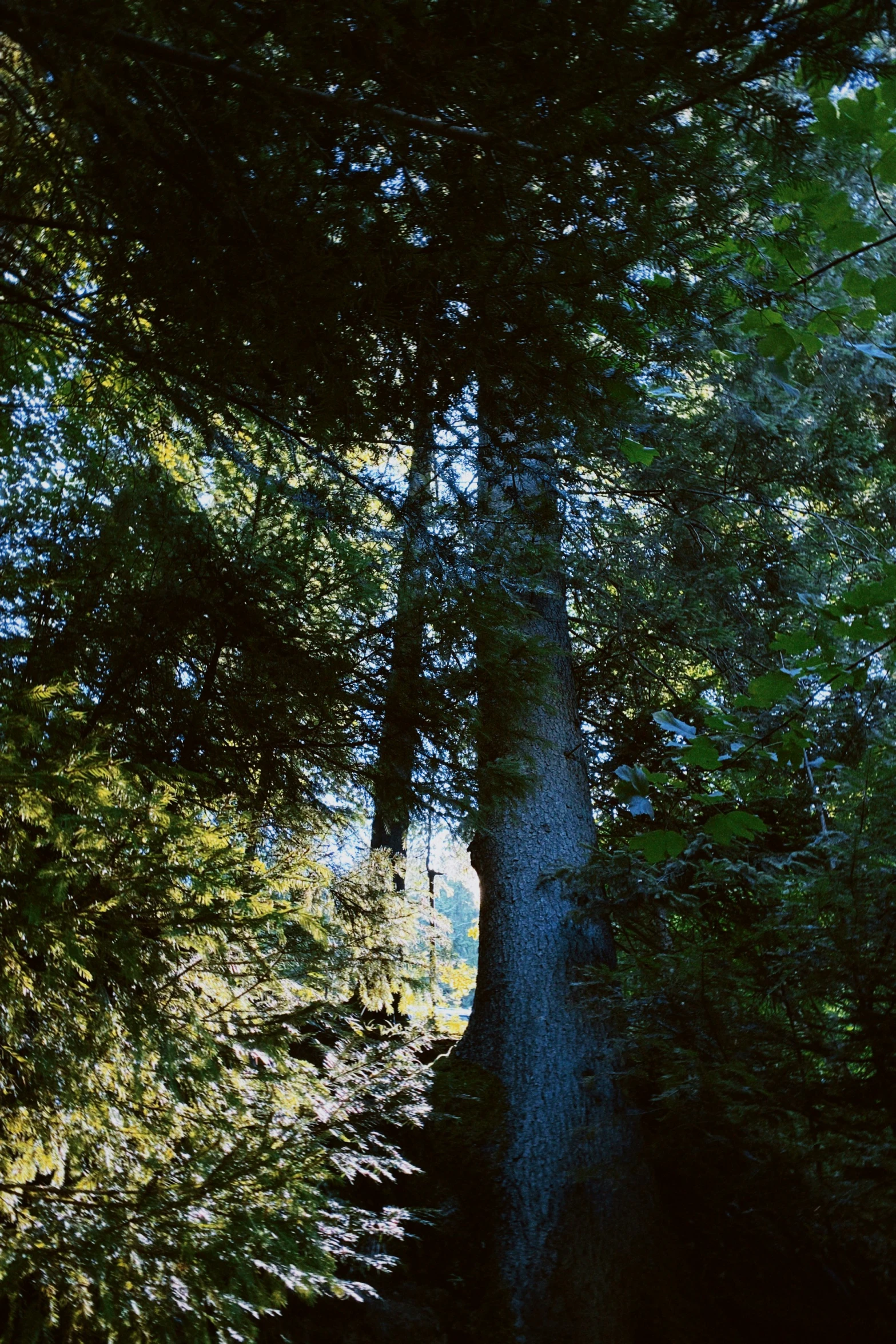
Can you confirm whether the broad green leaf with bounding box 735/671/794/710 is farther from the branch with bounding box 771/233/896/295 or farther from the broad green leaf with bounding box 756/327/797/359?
the branch with bounding box 771/233/896/295

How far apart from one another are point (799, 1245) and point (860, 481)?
15.8ft

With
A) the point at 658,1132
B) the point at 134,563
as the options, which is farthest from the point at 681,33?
the point at 658,1132

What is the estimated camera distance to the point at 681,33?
1.88 m

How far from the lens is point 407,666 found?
400cm

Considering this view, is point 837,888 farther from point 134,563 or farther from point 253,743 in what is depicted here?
point 134,563

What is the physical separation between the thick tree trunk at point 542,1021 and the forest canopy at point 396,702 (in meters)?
0.03

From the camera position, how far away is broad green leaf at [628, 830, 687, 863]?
9.88ft

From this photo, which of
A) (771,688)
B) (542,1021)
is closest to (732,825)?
(771,688)

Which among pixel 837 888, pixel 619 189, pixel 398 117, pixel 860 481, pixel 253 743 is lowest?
pixel 837 888

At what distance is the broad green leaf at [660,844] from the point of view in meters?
3.01

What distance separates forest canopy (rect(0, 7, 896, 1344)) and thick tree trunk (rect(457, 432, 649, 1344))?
3 cm

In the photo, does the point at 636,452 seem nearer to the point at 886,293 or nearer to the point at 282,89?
the point at 886,293

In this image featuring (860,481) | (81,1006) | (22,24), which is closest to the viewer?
(22,24)

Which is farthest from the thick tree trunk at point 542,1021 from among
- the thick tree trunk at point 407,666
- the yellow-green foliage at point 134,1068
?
the yellow-green foliage at point 134,1068
